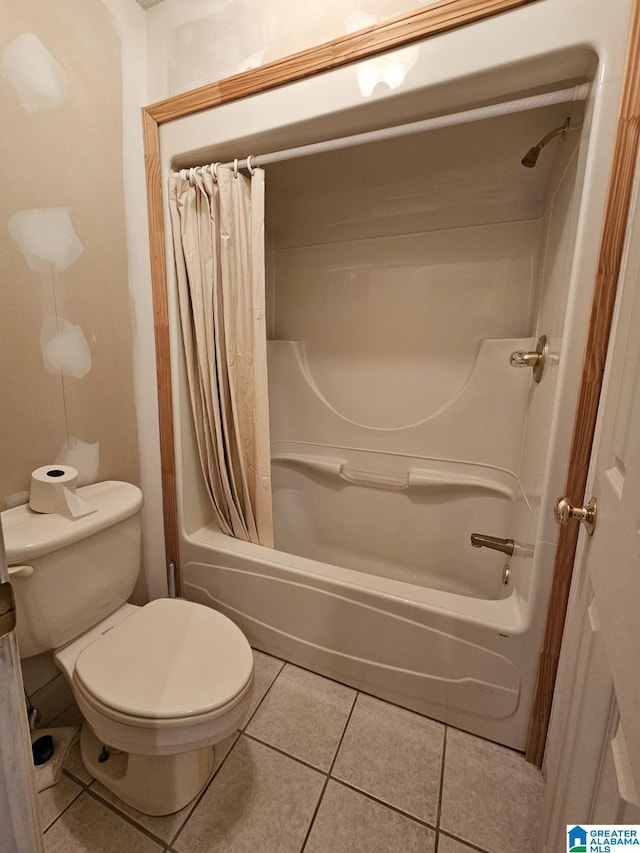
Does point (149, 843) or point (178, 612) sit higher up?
point (178, 612)

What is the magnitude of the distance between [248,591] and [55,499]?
2.38 ft

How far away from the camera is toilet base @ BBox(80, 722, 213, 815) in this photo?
917mm

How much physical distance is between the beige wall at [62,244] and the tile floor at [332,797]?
2.82 feet

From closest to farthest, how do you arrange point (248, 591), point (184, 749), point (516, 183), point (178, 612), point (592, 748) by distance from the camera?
point (592, 748)
point (184, 749)
point (178, 612)
point (248, 591)
point (516, 183)

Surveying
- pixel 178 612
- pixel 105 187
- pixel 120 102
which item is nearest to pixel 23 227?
pixel 105 187

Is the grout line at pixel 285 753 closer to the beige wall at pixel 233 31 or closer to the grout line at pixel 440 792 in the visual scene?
the grout line at pixel 440 792

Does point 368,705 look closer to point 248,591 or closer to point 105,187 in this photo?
point 248,591

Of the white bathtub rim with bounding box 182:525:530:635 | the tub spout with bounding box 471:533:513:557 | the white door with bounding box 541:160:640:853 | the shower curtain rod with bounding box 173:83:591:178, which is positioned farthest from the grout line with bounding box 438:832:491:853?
the shower curtain rod with bounding box 173:83:591:178

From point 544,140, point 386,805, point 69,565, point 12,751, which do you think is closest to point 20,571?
point 69,565

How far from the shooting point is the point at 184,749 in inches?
31.5

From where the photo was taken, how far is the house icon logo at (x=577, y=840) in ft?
1.68

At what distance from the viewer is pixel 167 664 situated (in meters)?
0.90

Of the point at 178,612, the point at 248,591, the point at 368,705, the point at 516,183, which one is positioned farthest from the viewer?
the point at 516,183

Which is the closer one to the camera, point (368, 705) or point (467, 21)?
point (467, 21)
